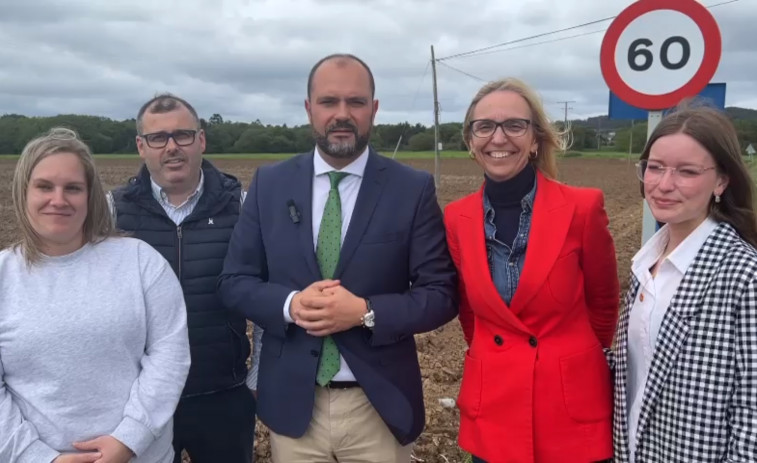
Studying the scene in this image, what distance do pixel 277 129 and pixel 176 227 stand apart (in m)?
66.4

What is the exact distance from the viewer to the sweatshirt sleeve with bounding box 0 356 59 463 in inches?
85.2

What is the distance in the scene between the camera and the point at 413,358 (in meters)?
2.73

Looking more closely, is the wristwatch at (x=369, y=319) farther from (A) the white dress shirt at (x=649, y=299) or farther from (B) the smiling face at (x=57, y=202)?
(B) the smiling face at (x=57, y=202)

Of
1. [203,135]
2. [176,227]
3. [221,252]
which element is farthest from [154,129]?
[221,252]

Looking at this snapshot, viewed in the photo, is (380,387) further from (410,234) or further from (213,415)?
(213,415)

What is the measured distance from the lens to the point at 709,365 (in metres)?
1.92

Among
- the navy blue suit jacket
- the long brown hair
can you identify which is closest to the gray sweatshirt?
the navy blue suit jacket

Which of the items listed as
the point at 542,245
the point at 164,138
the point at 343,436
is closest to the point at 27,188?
the point at 164,138

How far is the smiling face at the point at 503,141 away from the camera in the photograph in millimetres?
2479

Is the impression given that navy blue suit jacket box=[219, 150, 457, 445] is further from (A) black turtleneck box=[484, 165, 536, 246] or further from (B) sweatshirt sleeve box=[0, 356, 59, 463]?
(B) sweatshirt sleeve box=[0, 356, 59, 463]

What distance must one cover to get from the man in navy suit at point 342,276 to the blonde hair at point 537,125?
38 cm

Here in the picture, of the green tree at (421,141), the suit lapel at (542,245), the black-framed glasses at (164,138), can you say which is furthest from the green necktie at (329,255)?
the green tree at (421,141)

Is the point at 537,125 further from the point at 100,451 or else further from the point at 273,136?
the point at 273,136

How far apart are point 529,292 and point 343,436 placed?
3.26 feet
